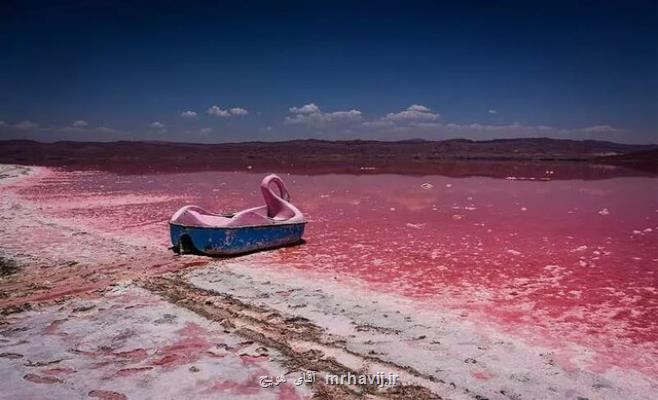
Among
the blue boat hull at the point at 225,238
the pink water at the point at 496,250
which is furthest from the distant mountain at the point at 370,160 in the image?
the blue boat hull at the point at 225,238

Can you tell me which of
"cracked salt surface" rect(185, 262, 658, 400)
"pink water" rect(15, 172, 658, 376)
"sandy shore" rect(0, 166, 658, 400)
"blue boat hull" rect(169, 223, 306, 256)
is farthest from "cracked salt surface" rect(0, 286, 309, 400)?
"pink water" rect(15, 172, 658, 376)

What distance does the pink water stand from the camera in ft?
19.9

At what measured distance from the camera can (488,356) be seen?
4.97 m

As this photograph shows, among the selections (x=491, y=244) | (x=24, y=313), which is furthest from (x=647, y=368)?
(x=24, y=313)

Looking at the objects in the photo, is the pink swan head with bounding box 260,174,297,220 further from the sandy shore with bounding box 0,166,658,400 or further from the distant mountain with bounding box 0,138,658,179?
the distant mountain with bounding box 0,138,658,179

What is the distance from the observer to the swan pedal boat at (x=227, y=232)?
899 centimetres

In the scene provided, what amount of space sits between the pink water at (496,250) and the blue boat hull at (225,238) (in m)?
0.34

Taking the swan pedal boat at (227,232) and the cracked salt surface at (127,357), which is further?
the swan pedal boat at (227,232)

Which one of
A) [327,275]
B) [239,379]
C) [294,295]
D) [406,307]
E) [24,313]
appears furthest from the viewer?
[327,275]

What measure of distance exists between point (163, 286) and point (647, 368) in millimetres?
5995

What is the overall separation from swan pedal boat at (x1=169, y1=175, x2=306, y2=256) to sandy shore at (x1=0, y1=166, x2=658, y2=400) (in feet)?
3.36

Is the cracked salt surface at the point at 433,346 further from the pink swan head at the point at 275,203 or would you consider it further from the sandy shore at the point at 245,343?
the pink swan head at the point at 275,203

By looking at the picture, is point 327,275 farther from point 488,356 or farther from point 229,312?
point 488,356

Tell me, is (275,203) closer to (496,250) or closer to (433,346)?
(496,250)
